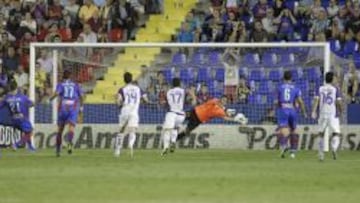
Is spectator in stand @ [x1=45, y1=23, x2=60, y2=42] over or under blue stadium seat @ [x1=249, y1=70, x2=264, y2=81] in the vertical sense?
over

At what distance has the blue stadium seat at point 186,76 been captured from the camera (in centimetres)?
3109

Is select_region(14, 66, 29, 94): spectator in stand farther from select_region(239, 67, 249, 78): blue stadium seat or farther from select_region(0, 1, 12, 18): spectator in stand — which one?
select_region(239, 67, 249, 78): blue stadium seat

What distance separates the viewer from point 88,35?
115ft

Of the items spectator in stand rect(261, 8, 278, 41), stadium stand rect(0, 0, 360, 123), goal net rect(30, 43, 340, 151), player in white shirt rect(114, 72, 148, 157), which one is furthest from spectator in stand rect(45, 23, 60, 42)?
player in white shirt rect(114, 72, 148, 157)

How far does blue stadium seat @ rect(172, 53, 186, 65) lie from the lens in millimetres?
31359

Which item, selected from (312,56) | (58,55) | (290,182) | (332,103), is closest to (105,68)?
(58,55)

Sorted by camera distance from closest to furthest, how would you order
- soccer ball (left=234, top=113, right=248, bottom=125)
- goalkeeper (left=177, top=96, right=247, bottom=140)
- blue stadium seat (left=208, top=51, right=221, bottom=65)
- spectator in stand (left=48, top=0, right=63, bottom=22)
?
goalkeeper (left=177, top=96, right=247, bottom=140) < soccer ball (left=234, top=113, right=248, bottom=125) < blue stadium seat (left=208, top=51, right=221, bottom=65) < spectator in stand (left=48, top=0, right=63, bottom=22)

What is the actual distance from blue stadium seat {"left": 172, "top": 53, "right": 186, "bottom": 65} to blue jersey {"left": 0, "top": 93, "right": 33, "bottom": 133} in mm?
4793

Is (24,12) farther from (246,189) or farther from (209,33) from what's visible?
(246,189)

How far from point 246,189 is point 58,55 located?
15687 mm

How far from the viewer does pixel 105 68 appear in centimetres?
3166

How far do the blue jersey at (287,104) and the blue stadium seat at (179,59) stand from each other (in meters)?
5.64

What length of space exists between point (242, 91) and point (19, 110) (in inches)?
260

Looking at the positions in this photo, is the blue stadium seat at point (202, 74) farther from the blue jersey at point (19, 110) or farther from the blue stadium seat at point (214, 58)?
the blue jersey at point (19, 110)
